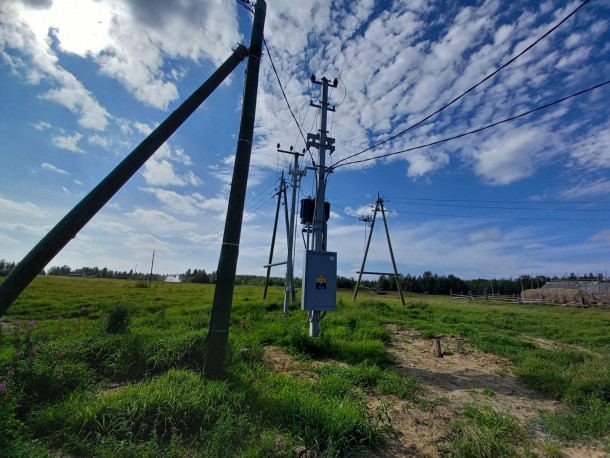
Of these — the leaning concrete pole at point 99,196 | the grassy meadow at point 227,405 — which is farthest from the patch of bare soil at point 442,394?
the leaning concrete pole at point 99,196

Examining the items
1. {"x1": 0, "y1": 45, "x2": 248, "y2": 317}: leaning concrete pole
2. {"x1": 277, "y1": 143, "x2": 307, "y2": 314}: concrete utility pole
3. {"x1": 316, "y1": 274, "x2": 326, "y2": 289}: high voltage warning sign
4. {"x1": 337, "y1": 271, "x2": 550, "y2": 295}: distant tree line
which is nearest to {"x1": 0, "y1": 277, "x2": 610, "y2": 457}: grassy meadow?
{"x1": 0, "y1": 45, "x2": 248, "y2": 317}: leaning concrete pole

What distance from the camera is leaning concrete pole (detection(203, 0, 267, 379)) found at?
4.44m

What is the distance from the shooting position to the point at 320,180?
348 inches

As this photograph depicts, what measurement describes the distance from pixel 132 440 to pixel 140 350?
276cm

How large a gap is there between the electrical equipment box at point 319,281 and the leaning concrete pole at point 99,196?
4.48 metres

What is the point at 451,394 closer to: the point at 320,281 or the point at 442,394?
the point at 442,394

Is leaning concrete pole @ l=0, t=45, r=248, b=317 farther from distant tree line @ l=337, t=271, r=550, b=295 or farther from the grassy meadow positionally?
distant tree line @ l=337, t=271, r=550, b=295

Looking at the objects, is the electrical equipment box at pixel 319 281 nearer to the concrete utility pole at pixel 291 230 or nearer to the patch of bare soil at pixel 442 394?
the patch of bare soil at pixel 442 394

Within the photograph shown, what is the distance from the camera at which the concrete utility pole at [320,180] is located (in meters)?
8.18

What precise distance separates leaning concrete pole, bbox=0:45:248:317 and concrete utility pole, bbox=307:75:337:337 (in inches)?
171

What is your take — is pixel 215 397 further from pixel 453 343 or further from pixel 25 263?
pixel 453 343

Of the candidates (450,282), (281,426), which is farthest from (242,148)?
(450,282)

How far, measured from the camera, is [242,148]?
4.86 meters

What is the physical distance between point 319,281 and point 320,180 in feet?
9.21
